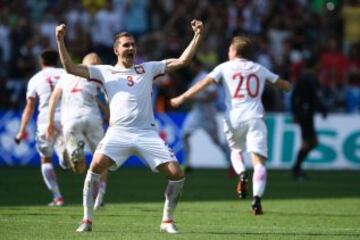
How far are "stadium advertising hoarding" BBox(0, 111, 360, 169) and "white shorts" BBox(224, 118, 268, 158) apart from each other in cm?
1052

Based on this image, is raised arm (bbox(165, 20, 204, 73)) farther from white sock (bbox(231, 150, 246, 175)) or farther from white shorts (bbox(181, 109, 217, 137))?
white shorts (bbox(181, 109, 217, 137))

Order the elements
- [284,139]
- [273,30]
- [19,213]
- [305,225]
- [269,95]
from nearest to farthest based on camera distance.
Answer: [305,225] < [19,213] < [284,139] < [269,95] < [273,30]

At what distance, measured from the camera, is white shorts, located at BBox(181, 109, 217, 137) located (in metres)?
25.3

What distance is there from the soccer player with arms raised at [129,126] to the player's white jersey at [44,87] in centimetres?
444

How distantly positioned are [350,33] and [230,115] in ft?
55.7

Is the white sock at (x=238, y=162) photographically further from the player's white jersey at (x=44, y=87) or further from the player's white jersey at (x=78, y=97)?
the player's white jersey at (x=44, y=87)

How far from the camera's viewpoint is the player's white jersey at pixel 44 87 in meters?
17.1

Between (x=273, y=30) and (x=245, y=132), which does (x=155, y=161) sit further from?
(x=273, y=30)

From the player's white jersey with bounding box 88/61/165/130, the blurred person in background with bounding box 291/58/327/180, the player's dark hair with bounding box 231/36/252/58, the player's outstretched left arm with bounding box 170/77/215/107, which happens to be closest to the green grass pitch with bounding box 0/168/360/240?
the blurred person in background with bounding box 291/58/327/180

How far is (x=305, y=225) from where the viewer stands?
13836mm

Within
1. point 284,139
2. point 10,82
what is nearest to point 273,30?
point 284,139

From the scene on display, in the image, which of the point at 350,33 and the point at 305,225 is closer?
the point at 305,225

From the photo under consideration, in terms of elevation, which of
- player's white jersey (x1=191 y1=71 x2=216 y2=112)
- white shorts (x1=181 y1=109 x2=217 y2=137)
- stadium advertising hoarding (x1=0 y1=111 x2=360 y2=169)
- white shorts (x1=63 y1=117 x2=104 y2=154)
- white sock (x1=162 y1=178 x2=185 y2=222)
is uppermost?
white sock (x1=162 y1=178 x2=185 y2=222)

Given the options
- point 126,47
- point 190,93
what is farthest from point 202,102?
point 126,47
